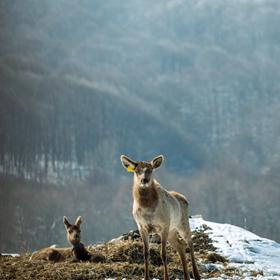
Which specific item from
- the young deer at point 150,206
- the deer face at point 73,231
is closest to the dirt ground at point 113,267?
the deer face at point 73,231

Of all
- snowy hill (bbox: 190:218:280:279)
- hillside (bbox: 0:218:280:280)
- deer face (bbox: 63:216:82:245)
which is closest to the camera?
hillside (bbox: 0:218:280:280)

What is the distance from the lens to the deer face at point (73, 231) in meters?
18.4

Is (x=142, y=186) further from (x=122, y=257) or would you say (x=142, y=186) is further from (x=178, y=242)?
(x=122, y=257)

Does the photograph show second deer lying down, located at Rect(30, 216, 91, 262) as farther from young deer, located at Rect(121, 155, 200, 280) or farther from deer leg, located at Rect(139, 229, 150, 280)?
young deer, located at Rect(121, 155, 200, 280)

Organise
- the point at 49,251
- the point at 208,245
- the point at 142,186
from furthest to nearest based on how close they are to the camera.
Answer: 1. the point at 208,245
2. the point at 49,251
3. the point at 142,186

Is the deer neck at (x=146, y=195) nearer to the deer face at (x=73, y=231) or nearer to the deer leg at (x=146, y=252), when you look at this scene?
the deer leg at (x=146, y=252)

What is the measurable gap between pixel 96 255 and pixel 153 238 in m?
5.15

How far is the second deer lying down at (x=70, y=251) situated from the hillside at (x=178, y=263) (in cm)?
53

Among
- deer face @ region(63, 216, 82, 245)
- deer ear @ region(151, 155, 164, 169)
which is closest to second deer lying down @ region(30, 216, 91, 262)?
deer face @ region(63, 216, 82, 245)

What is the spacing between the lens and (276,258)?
1973 cm

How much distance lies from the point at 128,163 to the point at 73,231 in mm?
7717

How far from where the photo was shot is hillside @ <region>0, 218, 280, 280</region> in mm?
14079

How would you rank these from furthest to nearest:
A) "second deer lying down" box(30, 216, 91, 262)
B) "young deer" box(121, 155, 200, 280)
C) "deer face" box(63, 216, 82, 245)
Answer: "deer face" box(63, 216, 82, 245) → "second deer lying down" box(30, 216, 91, 262) → "young deer" box(121, 155, 200, 280)

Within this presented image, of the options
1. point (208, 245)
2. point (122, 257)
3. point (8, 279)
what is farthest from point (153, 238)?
point (8, 279)
